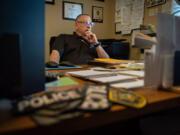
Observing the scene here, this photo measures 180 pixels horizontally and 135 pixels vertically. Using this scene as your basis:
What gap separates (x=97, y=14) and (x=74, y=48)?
1.50m

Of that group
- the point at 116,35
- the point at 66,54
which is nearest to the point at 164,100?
the point at 66,54

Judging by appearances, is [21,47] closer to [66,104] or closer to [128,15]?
[66,104]

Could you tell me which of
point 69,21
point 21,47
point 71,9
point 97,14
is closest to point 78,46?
point 69,21

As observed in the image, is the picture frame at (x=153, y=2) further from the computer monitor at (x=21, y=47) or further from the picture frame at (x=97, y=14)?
the computer monitor at (x=21, y=47)

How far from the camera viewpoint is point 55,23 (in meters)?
2.88

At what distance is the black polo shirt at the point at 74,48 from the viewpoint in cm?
200

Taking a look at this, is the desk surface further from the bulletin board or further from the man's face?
the bulletin board

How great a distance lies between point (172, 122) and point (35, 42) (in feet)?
1.79

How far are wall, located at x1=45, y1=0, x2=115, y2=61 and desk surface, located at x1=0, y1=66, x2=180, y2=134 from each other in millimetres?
2613

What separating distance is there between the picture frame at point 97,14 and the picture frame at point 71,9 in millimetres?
282

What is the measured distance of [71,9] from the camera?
298 centimetres

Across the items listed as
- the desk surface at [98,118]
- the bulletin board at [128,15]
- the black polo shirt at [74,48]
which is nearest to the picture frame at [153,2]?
the bulletin board at [128,15]

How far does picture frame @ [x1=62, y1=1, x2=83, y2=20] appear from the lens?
2.92 m

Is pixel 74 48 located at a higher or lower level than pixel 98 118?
higher
